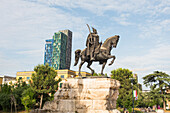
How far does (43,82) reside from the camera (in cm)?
2570

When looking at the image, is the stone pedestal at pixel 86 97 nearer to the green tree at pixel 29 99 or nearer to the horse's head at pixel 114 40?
the horse's head at pixel 114 40

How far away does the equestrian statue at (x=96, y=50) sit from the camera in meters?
12.7

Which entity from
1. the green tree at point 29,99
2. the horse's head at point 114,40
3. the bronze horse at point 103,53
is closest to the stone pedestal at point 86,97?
the bronze horse at point 103,53

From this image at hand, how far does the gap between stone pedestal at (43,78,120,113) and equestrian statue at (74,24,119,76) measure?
173cm

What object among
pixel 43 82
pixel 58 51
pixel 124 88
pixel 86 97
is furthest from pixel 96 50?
pixel 58 51

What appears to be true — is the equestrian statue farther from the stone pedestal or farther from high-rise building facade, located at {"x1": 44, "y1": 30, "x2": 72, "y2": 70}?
high-rise building facade, located at {"x1": 44, "y1": 30, "x2": 72, "y2": 70}

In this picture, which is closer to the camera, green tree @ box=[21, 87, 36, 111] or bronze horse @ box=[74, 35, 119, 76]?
bronze horse @ box=[74, 35, 119, 76]

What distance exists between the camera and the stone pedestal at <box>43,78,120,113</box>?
1111 cm

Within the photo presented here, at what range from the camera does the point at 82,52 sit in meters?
13.3

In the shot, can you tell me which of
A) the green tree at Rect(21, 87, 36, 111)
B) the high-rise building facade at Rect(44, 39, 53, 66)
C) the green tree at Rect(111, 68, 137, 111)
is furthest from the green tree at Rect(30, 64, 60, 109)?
the high-rise building facade at Rect(44, 39, 53, 66)

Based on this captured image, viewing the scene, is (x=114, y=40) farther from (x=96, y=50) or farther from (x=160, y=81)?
(x=160, y=81)

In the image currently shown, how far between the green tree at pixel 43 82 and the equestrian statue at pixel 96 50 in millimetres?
13959

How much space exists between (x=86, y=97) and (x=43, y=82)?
50.7 feet

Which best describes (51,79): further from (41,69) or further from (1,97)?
(1,97)
